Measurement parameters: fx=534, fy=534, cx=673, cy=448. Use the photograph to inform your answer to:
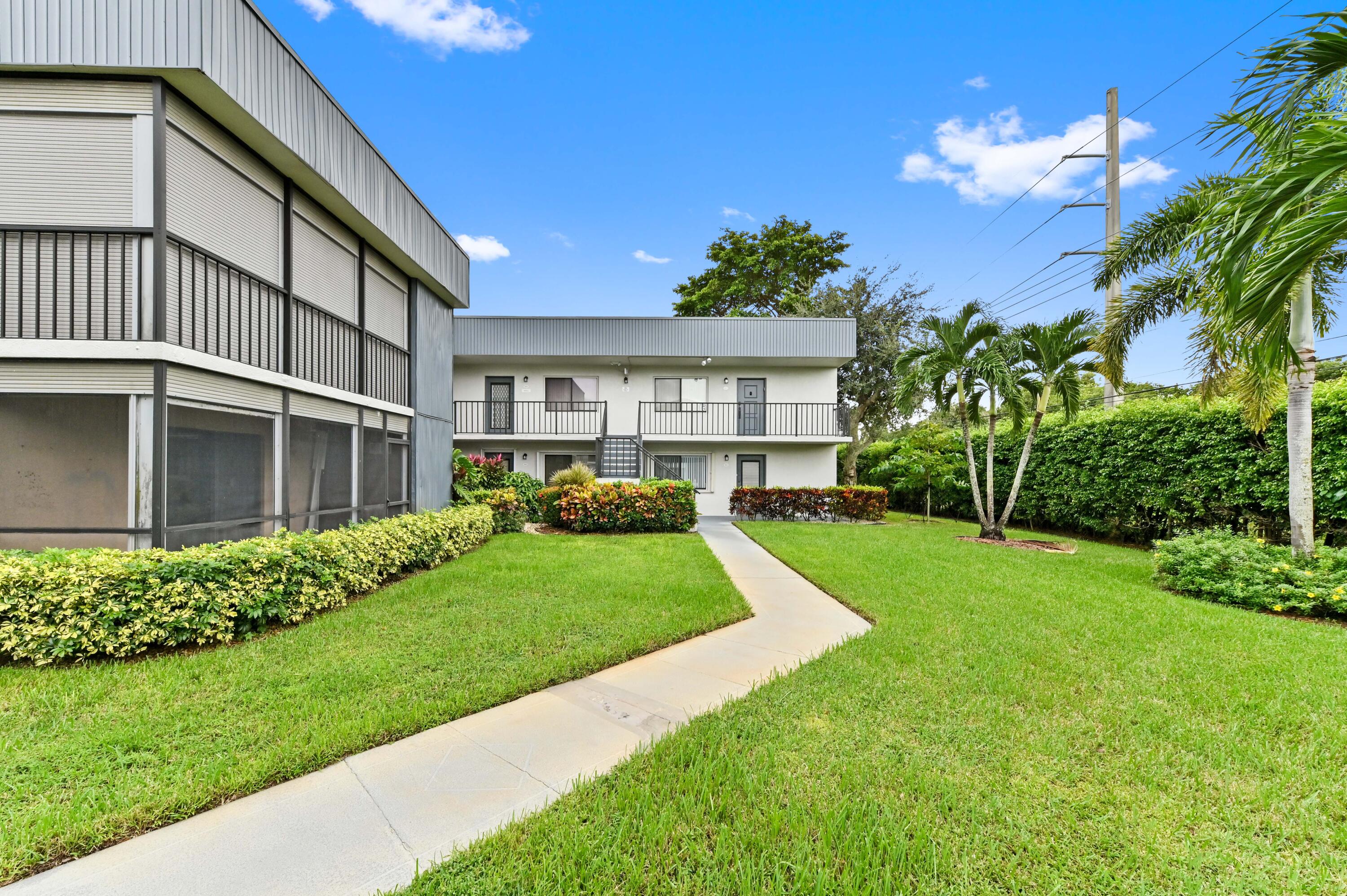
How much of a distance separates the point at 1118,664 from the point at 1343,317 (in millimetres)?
7798

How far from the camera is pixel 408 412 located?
905 cm

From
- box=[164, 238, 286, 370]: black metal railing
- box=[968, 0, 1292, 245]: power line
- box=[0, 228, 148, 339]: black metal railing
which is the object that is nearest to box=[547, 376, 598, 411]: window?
box=[164, 238, 286, 370]: black metal railing

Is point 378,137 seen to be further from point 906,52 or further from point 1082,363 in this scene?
point 1082,363

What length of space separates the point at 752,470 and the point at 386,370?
11.4m

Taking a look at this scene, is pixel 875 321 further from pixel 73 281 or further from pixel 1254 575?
pixel 73 281

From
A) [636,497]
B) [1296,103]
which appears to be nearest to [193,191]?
[636,497]

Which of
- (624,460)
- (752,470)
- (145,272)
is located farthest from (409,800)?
(752,470)

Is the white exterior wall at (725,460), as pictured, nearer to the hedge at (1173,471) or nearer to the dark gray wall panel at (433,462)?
the hedge at (1173,471)

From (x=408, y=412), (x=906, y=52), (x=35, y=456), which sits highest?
(x=906, y=52)

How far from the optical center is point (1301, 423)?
6148mm

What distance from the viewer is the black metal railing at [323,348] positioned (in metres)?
6.61

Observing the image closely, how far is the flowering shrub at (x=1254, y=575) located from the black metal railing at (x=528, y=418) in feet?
42.3

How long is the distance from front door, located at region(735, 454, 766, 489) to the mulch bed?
20.9ft

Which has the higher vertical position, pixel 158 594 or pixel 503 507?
pixel 158 594
